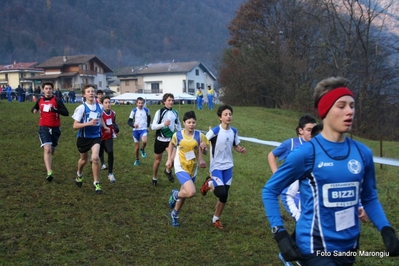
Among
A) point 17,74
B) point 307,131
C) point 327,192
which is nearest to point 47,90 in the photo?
point 307,131

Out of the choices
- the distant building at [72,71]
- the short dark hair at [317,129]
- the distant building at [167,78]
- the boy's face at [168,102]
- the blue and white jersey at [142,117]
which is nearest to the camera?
the short dark hair at [317,129]

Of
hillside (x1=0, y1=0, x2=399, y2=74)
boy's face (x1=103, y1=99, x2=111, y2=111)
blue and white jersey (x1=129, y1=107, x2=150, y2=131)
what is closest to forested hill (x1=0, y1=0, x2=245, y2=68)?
hillside (x1=0, y1=0, x2=399, y2=74)

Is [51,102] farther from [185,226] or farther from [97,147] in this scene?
[185,226]

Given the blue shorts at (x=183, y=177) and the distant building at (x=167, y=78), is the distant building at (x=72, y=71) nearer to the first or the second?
the distant building at (x=167, y=78)

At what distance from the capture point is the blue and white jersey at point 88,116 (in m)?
8.88

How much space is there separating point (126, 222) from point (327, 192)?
16.7 feet

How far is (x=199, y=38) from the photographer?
577ft

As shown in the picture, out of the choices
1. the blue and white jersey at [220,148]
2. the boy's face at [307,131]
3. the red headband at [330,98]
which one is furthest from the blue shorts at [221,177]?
the red headband at [330,98]

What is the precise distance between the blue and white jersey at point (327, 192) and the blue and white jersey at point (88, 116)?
6.52 meters

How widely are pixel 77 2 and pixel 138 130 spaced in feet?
583

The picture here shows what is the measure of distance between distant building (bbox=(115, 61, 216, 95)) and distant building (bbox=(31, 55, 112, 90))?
634 centimetres

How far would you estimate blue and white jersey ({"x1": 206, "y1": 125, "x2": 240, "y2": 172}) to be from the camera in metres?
7.32

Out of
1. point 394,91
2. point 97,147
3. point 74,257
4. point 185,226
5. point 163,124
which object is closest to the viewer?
point 74,257

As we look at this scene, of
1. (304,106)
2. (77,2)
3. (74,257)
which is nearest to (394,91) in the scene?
(304,106)
